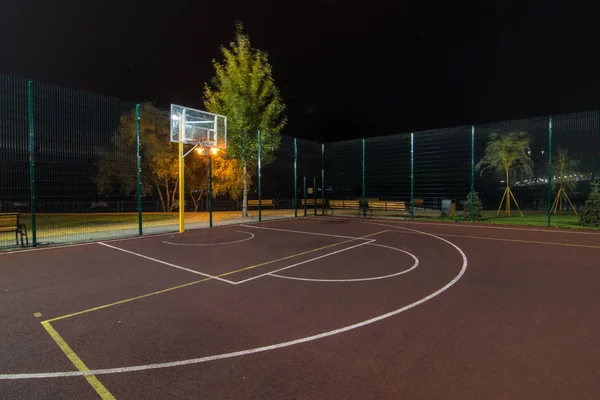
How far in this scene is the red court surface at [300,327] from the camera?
9.13 ft

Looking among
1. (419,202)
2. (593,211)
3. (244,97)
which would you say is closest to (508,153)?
(419,202)

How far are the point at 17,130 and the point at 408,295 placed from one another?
38.2 feet

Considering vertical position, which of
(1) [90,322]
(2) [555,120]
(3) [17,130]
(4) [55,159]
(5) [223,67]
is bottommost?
(1) [90,322]

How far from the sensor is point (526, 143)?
17750 millimetres

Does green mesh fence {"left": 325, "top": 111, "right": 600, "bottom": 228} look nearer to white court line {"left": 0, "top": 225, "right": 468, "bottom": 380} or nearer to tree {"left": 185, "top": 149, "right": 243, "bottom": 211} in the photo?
tree {"left": 185, "top": 149, "right": 243, "bottom": 211}

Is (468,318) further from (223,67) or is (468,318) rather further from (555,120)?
(223,67)

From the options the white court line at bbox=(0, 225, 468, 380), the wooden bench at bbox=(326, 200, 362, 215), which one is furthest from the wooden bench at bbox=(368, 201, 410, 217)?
the white court line at bbox=(0, 225, 468, 380)

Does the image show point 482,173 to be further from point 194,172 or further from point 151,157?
point 151,157

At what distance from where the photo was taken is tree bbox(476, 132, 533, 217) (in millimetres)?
17828

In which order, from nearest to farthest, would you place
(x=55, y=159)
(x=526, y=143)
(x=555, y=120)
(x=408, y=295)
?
(x=408, y=295)
(x=55, y=159)
(x=555, y=120)
(x=526, y=143)

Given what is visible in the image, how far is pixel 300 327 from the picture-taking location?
3.96 meters

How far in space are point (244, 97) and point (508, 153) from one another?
14673mm

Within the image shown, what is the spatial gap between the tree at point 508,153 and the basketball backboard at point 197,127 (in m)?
14.7

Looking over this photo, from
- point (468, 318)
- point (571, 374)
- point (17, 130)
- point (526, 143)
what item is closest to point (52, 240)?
point (17, 130)
